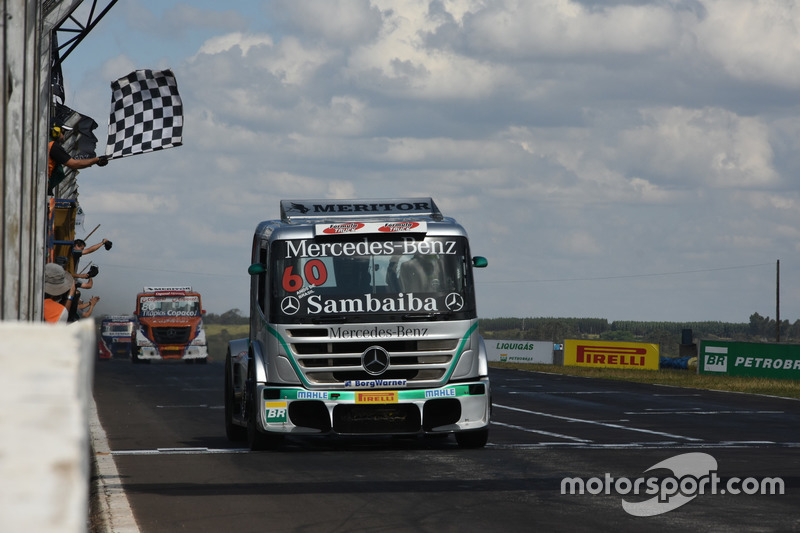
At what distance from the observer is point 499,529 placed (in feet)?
24.6

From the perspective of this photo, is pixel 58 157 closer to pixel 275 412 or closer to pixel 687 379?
pixel 275 412

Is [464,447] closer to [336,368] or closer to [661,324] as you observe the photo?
[336,368]

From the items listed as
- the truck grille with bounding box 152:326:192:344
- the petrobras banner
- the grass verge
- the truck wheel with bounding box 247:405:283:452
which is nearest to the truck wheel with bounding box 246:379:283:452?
the truck wheel with bounding box 247:405:283:452

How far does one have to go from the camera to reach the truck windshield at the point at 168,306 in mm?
47594

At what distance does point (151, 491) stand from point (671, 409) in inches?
535

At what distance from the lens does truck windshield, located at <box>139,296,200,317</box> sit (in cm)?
4759

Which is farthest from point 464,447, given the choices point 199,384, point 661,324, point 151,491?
point 661,324

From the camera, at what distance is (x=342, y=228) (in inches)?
508

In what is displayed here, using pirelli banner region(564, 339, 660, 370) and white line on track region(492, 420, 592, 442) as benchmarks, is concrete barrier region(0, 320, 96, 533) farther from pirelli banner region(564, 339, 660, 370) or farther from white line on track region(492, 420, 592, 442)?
pirelli banner region(564, 339, 660, 370)

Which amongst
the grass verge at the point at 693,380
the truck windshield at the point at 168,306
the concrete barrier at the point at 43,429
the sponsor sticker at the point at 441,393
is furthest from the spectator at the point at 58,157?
the truck windshield at the point at 168,306

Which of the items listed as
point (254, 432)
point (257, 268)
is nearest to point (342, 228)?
point (257, 268)

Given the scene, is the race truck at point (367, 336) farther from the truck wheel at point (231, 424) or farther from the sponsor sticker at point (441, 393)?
the truck wheel at point (231, 424)

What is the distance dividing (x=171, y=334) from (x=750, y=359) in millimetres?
24498

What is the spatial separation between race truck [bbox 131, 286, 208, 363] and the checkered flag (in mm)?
32086
